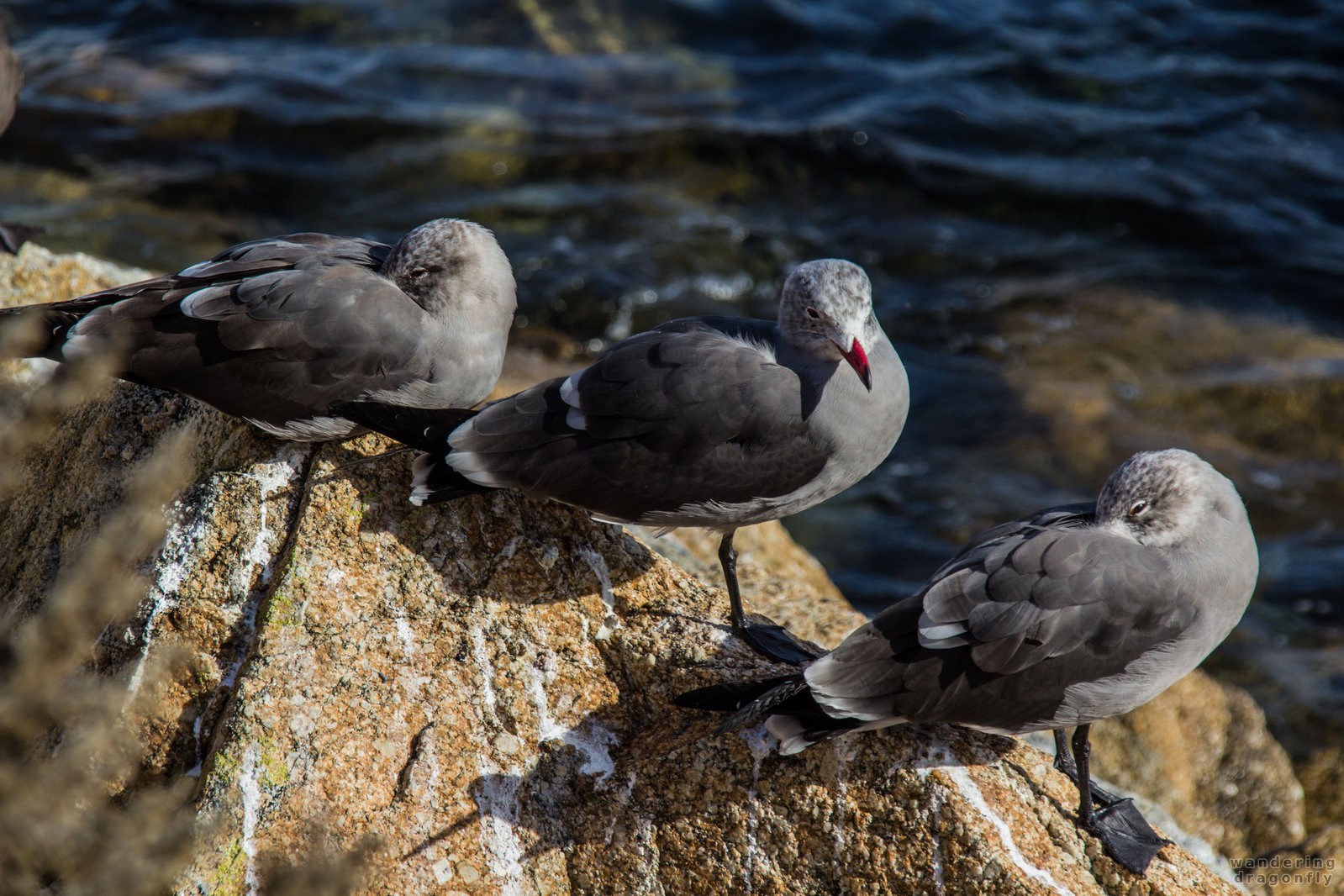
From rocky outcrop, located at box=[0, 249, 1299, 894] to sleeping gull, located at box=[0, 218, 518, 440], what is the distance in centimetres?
24

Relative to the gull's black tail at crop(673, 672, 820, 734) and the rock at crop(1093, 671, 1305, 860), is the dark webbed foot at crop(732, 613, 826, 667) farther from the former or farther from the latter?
the rock at crop(1093, 671, 1305, 860)

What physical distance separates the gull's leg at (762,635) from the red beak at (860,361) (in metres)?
0.80

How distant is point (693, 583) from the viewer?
414 cm

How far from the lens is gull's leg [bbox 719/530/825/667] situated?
3.82 m

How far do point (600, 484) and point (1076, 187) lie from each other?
8.63 m

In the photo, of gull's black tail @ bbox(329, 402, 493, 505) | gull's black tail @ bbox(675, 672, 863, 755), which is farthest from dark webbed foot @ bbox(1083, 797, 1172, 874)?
gull's black tail @ bbox(329, 402, 493, 505)

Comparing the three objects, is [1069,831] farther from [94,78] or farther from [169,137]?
[94,78]

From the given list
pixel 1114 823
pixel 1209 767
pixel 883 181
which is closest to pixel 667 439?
pixel 1114 823

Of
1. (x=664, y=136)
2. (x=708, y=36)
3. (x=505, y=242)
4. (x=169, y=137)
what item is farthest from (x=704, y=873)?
(x=708, y=36)

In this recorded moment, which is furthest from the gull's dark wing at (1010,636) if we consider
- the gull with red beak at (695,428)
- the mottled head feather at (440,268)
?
the mottled head feather at (440,268)

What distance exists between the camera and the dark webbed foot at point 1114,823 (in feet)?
10.4

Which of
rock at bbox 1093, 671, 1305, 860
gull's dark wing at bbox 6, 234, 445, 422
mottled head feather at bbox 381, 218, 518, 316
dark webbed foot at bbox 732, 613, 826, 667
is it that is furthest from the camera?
rock at bbox 1093, 671, 1305, 860

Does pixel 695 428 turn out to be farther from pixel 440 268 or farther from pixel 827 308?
pixel 440 268

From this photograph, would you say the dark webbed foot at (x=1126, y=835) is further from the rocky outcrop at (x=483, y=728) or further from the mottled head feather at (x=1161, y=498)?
the mottled head feather at (x=1161, y=498)
